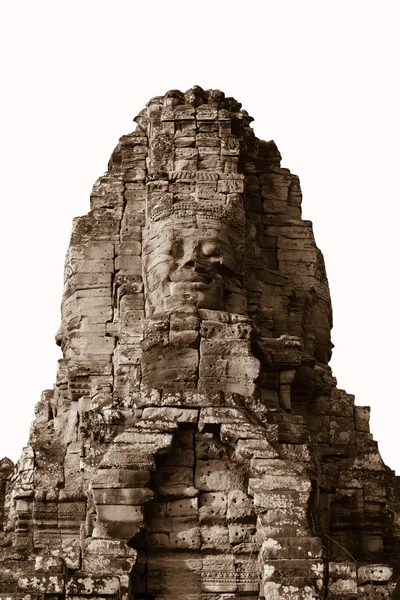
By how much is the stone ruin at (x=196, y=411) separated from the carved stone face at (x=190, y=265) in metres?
0.04

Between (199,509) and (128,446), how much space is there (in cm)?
147

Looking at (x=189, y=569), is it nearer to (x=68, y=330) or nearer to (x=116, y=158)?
(x=68, y=330)

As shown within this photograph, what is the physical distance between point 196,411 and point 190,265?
3058mm

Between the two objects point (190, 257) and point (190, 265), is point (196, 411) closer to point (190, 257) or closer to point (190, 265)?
point (190, 265)

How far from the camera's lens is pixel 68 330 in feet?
114

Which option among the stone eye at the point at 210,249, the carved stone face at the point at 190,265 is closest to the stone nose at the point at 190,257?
the carved stone face at the point at 190,265

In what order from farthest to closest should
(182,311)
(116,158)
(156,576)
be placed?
(116,158)
(182,311)
(156,576)

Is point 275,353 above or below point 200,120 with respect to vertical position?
below

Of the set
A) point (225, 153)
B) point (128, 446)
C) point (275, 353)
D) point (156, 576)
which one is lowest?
point (156, 576)

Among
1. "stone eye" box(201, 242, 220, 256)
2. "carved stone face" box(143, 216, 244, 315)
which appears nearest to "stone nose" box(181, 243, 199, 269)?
"carved stone face" box(143, 216, 244, 315)

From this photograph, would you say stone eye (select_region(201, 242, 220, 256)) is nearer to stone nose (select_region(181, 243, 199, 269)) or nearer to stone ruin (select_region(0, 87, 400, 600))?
stone ruin (select_region(0, 87, 400, 600))

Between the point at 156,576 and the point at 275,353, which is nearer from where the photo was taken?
the point at 156,576

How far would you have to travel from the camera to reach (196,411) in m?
30.9

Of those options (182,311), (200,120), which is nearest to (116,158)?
(200,120)
